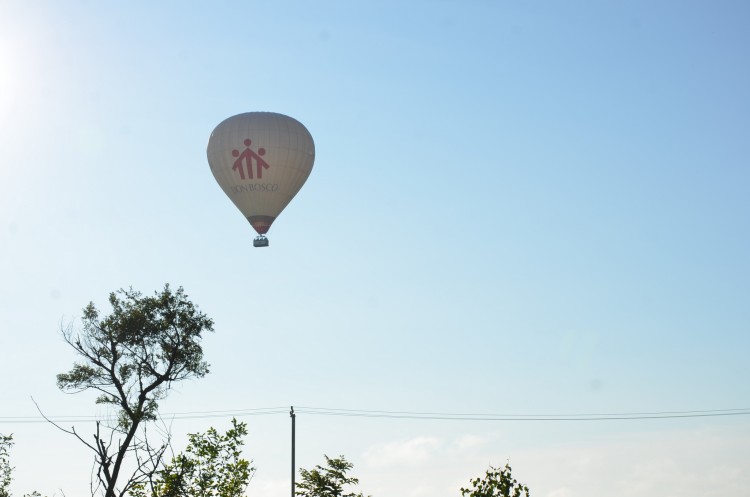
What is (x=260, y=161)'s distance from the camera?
271 ft

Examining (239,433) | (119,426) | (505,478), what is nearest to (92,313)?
(119,426)

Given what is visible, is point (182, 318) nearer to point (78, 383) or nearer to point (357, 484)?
point (78, 383)

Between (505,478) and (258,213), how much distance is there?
37.7m

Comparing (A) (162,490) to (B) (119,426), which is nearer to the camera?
(A) (162,490)

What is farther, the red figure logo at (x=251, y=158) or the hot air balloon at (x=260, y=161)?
the hot air balloon at (x=260, y=161)

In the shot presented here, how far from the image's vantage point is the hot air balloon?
271 ft

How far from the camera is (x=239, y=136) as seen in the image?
82.9 m

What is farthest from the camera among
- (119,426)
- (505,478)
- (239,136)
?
(239,136)

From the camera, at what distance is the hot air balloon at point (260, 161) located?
82688 mm

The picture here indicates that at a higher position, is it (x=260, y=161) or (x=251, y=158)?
(x=251, y=158)

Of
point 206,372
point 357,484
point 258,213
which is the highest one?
point 258,213

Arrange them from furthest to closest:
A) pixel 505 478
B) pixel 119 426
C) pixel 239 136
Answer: pixel 239 136
pixel 119 426
pixel 505 478

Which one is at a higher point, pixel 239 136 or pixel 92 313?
pixel 239 136

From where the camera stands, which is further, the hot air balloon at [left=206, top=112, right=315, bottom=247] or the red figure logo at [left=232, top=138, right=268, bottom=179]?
the hot air balloon at [left=206, top=112, right=315, bottom=247]
